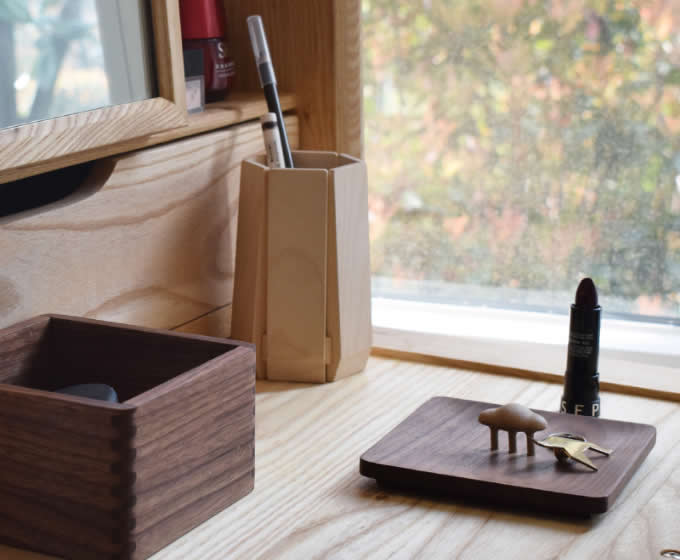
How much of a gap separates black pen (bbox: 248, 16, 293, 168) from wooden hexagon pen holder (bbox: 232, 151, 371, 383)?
54mm

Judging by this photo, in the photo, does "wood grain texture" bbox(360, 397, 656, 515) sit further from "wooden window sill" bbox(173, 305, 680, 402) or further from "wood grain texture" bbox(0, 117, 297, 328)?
"wood grain texture" bbox(0, 117, 297, 328)

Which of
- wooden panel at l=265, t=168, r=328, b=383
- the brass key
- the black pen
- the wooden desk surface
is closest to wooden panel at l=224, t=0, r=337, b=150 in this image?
the black pen

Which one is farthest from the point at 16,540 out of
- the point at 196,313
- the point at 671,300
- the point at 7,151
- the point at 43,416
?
the point at 671,300

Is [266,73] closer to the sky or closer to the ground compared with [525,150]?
closer to the sky

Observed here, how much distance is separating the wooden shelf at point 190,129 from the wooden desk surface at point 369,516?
254 millimetres

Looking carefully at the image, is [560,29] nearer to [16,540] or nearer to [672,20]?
[672,20]

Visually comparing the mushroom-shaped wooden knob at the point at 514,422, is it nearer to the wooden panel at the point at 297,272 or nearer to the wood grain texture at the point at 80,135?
the wooden panel at the point at 297,272

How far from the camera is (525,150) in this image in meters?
1.28

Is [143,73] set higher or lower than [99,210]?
higher

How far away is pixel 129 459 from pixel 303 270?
34cm

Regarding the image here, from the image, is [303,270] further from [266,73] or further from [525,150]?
[525,150]

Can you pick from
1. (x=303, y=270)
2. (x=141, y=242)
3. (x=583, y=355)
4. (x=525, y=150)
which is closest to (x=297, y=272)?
(x=303, y=270)

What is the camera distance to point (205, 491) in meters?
0.63

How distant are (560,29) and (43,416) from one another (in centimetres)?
88
